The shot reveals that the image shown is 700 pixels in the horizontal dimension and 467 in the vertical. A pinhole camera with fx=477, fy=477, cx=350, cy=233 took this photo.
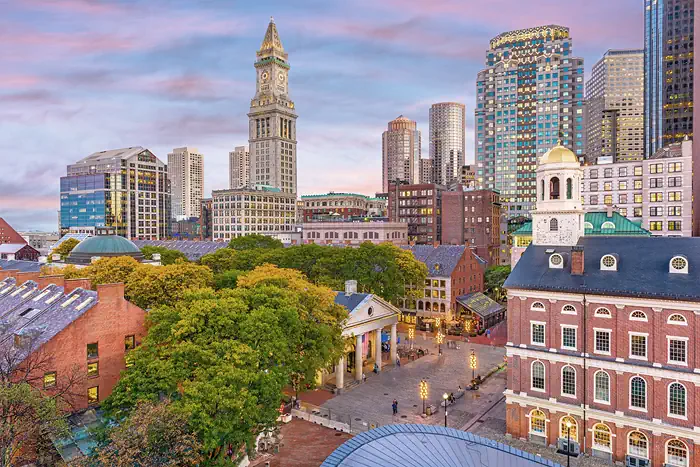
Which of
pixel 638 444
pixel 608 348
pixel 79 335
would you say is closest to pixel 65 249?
pixel 79 335

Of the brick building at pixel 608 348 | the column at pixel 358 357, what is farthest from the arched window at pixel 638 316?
the column at pixel 358 357

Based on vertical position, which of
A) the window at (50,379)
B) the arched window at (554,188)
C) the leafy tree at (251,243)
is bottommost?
the window at (50,379)

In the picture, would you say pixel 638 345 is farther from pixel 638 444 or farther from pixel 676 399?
pixel 638 444

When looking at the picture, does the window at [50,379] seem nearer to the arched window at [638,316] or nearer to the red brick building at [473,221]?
the arched window at [638,316]

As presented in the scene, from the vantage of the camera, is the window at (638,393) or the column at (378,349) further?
the column at (378,349)

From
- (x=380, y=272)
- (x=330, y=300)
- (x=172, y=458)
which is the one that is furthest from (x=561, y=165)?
(x=172, y=458)

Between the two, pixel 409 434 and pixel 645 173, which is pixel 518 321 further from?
pixel 645 173

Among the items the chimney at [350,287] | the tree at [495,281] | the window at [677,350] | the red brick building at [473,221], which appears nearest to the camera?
the window at [677,350]
